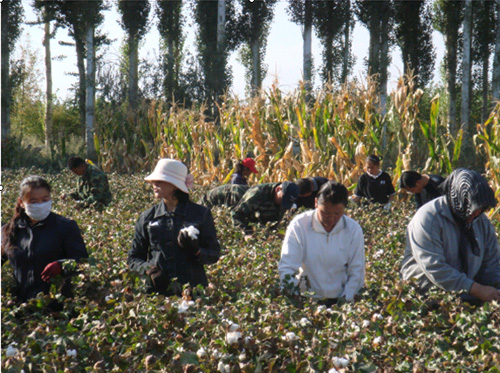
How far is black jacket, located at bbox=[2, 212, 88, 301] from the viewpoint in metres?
3.85

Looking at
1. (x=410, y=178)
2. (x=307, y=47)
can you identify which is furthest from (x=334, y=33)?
(x=410, y=178)

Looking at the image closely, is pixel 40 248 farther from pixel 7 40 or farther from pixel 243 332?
pixel 7 40

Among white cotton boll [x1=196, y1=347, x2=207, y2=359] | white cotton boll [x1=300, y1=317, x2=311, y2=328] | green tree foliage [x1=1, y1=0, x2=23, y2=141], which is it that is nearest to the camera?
white cotton boll [x1=196, y1=347, x2=207, y2=359]

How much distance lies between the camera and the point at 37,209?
12.5 feet

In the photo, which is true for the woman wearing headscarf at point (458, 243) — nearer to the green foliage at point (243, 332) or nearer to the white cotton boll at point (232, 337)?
the green foliage at point (243, 332)

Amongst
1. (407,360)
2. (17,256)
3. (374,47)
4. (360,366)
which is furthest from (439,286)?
(374,47)

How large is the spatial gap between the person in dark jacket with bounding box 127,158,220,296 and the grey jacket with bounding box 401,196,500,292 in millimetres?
1247

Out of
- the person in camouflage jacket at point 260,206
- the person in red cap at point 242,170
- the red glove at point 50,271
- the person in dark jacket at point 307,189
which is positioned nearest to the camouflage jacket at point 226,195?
the person in camouflage jacket at point 260,206

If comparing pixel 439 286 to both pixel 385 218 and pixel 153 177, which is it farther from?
pixel 385 218

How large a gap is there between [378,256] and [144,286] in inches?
105

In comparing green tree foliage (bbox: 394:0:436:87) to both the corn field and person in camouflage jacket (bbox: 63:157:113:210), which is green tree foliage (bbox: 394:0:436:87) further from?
person in camouflage jacket (bbox: 63:157:113:210)

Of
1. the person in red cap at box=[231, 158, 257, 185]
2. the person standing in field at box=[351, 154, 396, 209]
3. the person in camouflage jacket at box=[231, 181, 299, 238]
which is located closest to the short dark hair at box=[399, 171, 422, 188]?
the person in camouflage jacket at box=[231, 181, 299, 238]

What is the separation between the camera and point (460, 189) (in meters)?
3.61

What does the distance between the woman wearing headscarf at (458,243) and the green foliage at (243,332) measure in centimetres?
17
